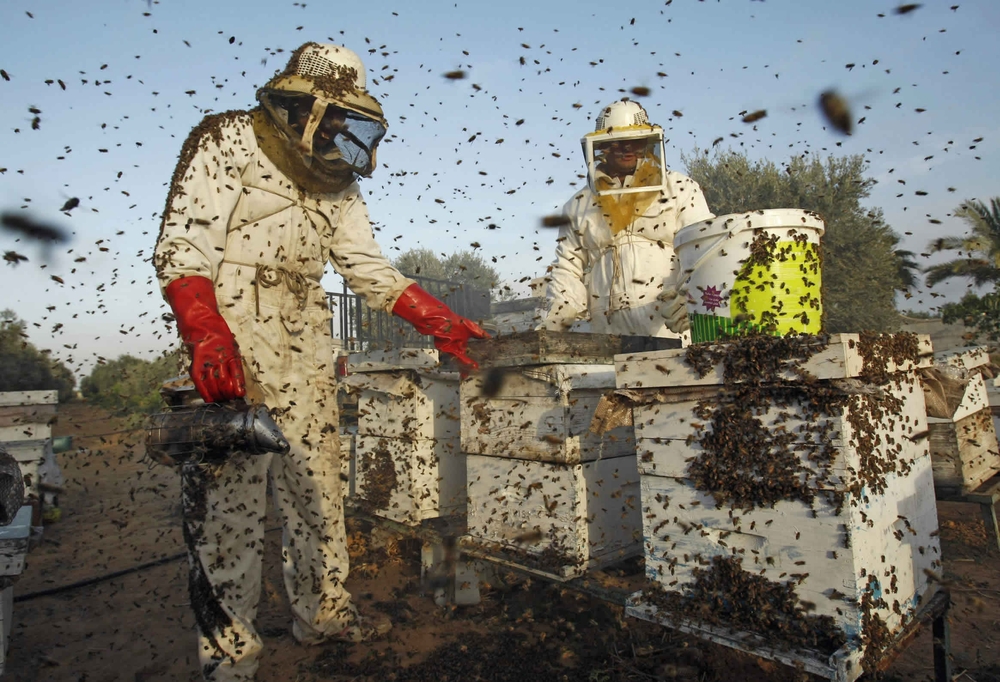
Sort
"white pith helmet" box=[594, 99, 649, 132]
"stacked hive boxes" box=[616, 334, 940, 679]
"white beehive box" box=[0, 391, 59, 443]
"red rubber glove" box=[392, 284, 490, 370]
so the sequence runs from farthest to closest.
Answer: "white beehive box" box=[0, 391, 59, 443]
"white pith helmet" box=[594, 99, 649, 132]
"red rubber glove" box=[392, 284, 490, 370]
"stacked hive boxes" box=[616, 334, 940, 679]

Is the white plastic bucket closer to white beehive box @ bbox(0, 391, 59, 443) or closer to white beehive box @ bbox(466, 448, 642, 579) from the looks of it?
white beehive box @ bbox(466, 448, 642, 579)

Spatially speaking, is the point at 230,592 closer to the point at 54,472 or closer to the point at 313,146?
the point at 313,146

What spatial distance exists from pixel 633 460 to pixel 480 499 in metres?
0.80

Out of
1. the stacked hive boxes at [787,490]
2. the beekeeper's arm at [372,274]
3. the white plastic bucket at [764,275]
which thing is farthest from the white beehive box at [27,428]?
the white plastic bucket at [764,275]

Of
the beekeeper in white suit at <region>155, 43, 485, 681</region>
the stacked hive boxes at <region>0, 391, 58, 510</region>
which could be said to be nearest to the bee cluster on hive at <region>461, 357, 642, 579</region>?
the beekeeper in white suit at <region>155, 43, 485, 681</region>

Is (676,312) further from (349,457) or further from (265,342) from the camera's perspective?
(349,457)

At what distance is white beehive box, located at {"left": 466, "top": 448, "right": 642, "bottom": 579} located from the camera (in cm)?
273

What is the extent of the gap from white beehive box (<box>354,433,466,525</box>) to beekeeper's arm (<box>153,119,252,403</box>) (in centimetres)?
173

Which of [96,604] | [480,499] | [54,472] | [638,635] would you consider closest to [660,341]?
[480,499]

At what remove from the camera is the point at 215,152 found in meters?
2.78

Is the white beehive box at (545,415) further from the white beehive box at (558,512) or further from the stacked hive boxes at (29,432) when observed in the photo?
the stacked hive boxes at (29,432)

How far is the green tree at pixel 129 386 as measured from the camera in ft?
43.2

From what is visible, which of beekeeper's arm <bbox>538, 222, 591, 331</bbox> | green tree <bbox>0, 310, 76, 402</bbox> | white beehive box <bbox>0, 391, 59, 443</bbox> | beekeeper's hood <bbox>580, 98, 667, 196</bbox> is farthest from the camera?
green tree <bbox>0, 310, 76, 402</bbox>

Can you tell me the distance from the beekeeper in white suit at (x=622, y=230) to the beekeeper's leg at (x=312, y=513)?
1.83 m
